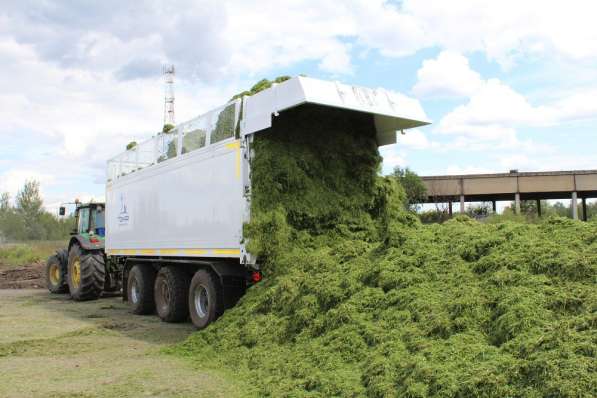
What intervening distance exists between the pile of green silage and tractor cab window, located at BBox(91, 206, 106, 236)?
920 centimetres

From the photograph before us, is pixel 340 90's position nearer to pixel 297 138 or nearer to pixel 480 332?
pixel 297 138

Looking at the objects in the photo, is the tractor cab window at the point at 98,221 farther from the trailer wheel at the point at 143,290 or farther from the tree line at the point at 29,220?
the tree line at the point at 29,220

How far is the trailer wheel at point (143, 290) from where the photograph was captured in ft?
38.6

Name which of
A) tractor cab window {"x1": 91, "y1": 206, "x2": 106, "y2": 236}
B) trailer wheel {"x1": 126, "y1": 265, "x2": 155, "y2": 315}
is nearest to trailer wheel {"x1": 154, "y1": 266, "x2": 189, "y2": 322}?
trailer wheel {"x1": 126, "y1": 265, "x2": 155, "y2": 315}

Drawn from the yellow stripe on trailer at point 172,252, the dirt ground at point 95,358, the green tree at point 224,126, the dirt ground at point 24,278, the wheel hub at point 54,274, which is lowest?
the dirt ground at point 95,358

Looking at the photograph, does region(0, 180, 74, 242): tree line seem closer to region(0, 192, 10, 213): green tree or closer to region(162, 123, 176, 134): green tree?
region(0, 192, 10, 213): green tree

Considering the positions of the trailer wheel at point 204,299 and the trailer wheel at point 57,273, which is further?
the trailer wheel at point 57,273

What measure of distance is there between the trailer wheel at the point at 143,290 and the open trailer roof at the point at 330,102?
4850 millimetres

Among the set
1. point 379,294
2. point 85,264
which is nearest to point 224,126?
point 379,294

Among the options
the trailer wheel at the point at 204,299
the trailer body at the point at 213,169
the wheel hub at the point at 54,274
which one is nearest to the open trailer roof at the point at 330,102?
the trailer body at the point at 213,169

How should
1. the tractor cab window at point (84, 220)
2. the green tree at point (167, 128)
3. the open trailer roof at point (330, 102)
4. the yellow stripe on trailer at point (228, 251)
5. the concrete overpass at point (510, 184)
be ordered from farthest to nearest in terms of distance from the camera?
the concrete overpass at point (510, 184) < the tractor cab window at point (84, 220) < the green tree at point (167, 128) < the yellow stripe on trailer at point (228, 251) < the open trailer roof at point (330, 102)

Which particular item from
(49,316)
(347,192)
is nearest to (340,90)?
(347,192)

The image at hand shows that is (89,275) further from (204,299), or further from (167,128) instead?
(204,299)

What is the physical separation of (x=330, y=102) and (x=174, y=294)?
15.7 ft
